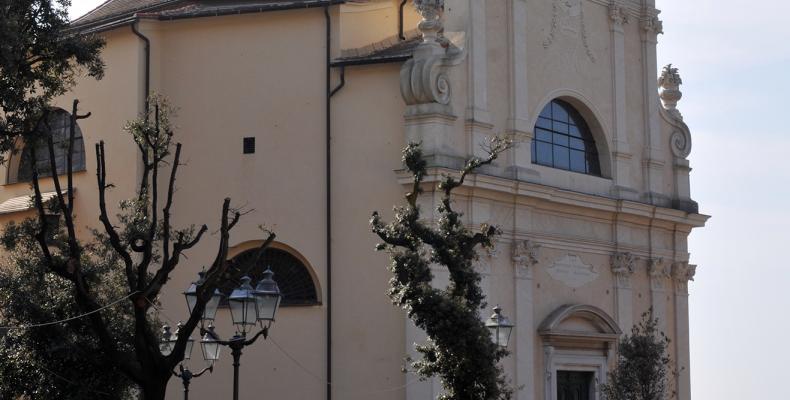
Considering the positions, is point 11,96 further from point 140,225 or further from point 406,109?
point 406,109

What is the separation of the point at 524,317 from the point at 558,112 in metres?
4.94

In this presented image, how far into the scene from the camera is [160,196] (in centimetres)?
2845

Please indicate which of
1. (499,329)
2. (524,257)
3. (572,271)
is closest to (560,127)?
(572,271)

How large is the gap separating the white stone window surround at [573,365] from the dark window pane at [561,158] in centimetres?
395

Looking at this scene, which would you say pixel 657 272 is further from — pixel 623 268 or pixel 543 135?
pixel 543 135

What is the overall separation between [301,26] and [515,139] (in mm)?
4822

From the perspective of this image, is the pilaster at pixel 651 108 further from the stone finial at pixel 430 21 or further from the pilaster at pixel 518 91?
the stone finial at pixel 430 21

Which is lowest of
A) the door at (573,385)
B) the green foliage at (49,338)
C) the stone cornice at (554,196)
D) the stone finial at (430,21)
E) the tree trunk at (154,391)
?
the door at (573,385)

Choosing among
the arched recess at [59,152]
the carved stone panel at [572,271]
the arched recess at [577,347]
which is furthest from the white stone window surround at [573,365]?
the arched recess at [59,152]

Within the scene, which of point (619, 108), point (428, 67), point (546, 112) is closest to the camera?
point (428, 67)

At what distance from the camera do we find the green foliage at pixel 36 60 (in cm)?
2014

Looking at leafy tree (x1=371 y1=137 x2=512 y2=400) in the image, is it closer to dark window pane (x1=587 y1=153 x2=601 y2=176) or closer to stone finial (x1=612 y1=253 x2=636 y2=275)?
stone finial (x1=612 y1=253 x2=636 y2=275)

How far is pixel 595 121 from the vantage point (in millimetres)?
32094

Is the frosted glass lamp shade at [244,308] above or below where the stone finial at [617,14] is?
below
